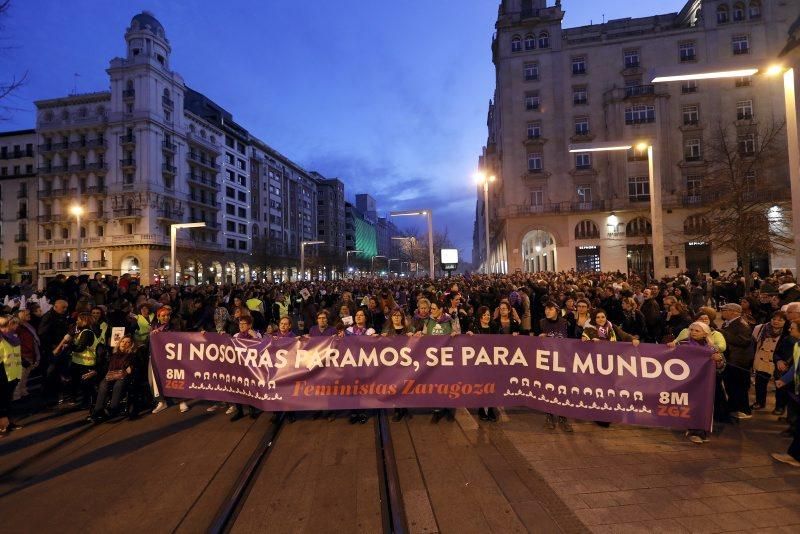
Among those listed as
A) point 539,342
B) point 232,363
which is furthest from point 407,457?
point 232,363

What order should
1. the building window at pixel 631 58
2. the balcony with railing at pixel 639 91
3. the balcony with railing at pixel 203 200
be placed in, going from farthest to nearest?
the balcony with railing at pixel 203 200 < the building window at pixel 631 58 < the balcony with railing at pixel 639 91

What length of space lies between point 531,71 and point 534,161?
31.2 feet

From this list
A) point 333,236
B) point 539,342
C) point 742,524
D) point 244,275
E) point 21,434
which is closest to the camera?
point 742,524

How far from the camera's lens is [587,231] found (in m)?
42.9

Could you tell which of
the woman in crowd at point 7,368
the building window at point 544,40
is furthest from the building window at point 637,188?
the woman in crowd at point 7,368

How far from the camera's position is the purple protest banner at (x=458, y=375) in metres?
5.55

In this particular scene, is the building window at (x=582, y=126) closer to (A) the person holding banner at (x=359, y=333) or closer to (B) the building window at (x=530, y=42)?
(B) the building window at (x=530, y=42)

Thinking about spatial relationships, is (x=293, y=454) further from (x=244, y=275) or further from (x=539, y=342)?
(x=244, y=275)

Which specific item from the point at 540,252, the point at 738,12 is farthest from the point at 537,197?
the point at 738,12

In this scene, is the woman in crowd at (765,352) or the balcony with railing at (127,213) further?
the balcony with railing at (127,213)

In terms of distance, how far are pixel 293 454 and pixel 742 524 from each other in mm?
4705

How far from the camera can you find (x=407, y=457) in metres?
5.34

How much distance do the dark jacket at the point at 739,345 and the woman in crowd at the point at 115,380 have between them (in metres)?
9.35

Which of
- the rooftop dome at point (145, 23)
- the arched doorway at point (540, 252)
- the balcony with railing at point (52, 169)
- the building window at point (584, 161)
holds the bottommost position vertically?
the arched doorway at point (540, 252)
